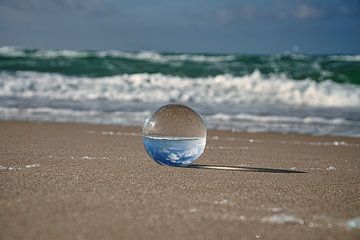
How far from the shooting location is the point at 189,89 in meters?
12.2

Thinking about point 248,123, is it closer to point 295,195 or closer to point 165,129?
point 165,129

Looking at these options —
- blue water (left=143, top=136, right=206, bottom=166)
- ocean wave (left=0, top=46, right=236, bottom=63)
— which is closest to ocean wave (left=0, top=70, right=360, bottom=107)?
ocean wave (left=0, top=46, right=236, bottom=63)

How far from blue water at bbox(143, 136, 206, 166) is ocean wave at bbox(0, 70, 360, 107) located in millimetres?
6901

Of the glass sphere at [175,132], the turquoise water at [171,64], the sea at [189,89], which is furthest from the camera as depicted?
the turquoise water at [171,64]

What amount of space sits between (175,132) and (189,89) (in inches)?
357

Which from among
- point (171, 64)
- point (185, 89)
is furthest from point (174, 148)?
point (171, 64)

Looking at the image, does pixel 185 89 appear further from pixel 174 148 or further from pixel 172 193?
pixel 172 193

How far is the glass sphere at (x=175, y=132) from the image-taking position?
3154 millimetres

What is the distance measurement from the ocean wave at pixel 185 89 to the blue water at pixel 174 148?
272 inches

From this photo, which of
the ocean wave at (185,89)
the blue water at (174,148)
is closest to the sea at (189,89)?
the ocean wave at (185,89)

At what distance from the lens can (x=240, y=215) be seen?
2.17m

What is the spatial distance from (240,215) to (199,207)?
191mm

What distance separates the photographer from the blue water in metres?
3.19

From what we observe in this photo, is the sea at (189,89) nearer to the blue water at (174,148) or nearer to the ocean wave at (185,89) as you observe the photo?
the ocean wave at (185,89)
